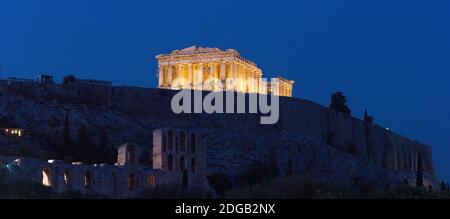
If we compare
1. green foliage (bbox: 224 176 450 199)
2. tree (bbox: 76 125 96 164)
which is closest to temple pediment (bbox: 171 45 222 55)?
tree (bbox: 76 125 96 164)

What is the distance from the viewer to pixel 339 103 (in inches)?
4259

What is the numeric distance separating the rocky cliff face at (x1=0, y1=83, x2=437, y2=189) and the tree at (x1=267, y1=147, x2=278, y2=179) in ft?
1.77

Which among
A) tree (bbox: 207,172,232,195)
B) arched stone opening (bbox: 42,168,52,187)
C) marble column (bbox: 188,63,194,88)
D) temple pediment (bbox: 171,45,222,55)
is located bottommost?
arched stone opening (bbox: 42,168,52,187)

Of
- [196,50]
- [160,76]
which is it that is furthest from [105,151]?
[160,76]

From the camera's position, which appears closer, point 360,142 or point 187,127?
point 187,127

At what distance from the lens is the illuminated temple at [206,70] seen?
104 m

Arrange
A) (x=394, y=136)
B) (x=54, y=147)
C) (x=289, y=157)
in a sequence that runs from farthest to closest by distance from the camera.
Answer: (x=394, y=136), (x=289, y=157), (x=54, y=147)

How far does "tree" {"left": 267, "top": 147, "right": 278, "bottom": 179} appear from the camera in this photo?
260 feet

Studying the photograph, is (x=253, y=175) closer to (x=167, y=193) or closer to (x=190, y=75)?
(x=167, y=193)

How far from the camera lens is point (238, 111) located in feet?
285

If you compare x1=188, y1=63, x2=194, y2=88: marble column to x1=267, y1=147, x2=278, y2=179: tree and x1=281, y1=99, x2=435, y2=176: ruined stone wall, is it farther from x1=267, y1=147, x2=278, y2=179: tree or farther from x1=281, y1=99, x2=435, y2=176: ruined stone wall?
x1=267, y1=147, x2=278, y2=179: tree
